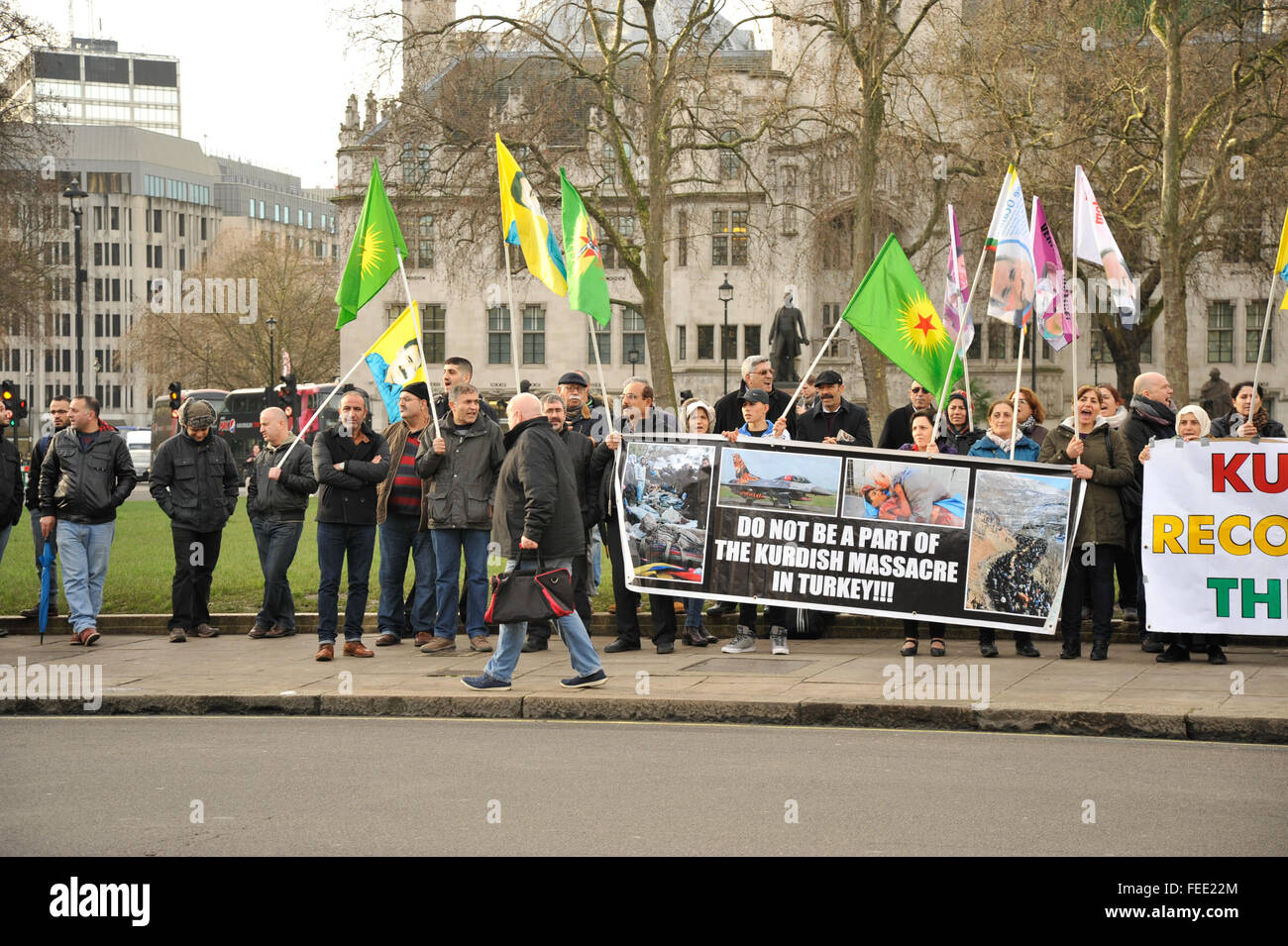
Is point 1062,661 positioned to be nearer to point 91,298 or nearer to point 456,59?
point 456,59

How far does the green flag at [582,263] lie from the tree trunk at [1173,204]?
17.0 meters

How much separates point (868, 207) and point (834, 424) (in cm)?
1773

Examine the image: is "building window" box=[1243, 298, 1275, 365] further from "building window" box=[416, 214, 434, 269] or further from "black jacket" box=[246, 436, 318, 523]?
"black jacket" box=[246, 436, 318, 523]

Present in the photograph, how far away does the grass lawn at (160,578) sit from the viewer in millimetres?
14719

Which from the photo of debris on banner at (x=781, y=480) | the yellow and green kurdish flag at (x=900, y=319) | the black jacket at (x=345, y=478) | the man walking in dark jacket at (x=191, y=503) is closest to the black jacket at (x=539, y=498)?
the photo of debris on banner at (x=781, y=480)

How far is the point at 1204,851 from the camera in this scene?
233 inches

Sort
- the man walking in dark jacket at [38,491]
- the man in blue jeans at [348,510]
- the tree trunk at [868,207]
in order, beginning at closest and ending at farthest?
the man in blue jeans at [348,510]
the man walking in dark jacket at [38,491]
the tree trunk at [868,207]

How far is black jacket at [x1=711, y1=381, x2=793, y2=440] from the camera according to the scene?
42.0 ft

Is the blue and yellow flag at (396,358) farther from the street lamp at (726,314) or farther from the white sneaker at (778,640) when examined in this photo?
the street lamp at (726,314)

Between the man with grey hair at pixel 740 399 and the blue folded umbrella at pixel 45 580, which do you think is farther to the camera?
the blue folded umbrella at pixel 45 580

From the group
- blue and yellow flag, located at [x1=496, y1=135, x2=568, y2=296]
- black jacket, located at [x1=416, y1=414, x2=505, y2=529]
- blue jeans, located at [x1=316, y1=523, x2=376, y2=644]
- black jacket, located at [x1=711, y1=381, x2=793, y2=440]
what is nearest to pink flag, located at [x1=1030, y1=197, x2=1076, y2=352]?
black jacket, located at [x1=711, y1=381, x2=793, y2=440]

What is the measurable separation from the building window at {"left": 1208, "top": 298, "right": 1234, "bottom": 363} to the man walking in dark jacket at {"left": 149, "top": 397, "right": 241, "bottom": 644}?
56.8 metres

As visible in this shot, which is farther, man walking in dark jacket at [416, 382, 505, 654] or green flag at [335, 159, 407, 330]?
green flag at [335, 159, 407, 330]

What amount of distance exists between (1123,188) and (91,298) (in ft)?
381
